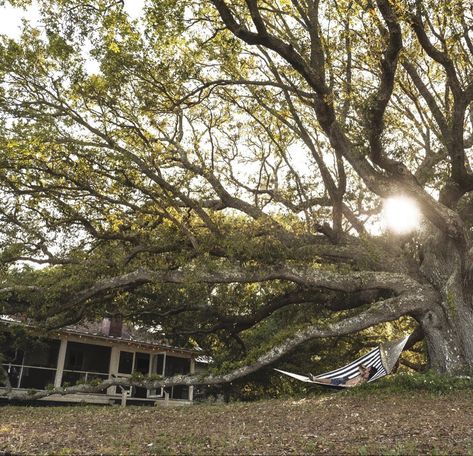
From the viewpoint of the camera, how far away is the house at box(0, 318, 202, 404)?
17.7 meters

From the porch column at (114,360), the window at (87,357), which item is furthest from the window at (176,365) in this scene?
the window at (87,357)

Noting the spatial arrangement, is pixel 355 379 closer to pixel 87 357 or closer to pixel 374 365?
pixel 374 365

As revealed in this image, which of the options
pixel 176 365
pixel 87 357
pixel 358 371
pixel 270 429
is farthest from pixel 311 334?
pixel 176 365

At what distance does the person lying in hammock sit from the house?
864 cm

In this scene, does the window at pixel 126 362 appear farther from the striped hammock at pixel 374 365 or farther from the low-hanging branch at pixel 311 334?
Answer: the striped hammock at pixel 374 365

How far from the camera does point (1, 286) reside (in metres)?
12.1

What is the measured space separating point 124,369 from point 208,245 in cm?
1154

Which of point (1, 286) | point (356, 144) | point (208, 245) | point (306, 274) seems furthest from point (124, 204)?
point (356, 144)

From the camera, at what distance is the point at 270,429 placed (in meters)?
6.43

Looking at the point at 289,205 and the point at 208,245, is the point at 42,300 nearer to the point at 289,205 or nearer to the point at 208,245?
the point at 208,245

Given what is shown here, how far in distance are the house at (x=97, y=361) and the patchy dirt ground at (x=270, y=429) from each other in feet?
28.6

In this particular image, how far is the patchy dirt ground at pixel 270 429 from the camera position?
17.3 feet

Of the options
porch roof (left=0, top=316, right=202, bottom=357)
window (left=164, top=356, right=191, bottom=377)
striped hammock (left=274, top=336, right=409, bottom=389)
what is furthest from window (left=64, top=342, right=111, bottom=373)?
striped hammock (left=274, top=336, right=409, bottom=389)

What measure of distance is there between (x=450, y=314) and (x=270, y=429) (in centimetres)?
662
